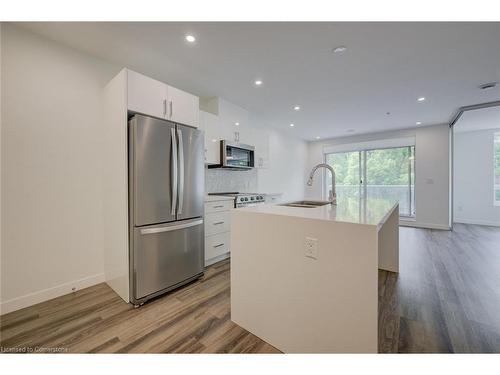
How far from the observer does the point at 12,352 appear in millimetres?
1374

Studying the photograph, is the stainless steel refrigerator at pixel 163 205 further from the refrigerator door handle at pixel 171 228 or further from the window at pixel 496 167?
the window at pixel 496 167

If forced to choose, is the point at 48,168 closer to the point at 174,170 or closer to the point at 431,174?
the point at 174,170

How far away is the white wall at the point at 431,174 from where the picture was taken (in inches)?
197

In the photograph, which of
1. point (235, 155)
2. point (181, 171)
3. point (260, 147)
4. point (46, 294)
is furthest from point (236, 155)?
point (46, 294)

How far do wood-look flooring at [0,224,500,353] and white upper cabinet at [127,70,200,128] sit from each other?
1824 mm

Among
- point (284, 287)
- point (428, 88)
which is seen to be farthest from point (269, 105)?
point (284, 287)

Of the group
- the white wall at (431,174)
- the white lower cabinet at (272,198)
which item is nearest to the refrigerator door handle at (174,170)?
the white lower cabinet at (272,198)

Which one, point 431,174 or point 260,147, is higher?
point 260,147

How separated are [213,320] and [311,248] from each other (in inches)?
42.7

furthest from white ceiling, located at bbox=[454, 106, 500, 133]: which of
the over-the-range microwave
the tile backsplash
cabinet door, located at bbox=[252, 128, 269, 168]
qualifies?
the tile backsplash

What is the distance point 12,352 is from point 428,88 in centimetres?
509

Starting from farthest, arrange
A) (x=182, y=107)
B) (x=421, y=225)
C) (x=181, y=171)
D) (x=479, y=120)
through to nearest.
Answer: (x=421, y=225) → (x=479, y=120) → (x=182, y=107) → (x=181, y=171)

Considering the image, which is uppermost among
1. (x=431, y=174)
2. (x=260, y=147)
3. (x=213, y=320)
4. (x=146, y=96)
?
(x=146, y=96)

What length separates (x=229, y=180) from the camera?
4016 millimetres
